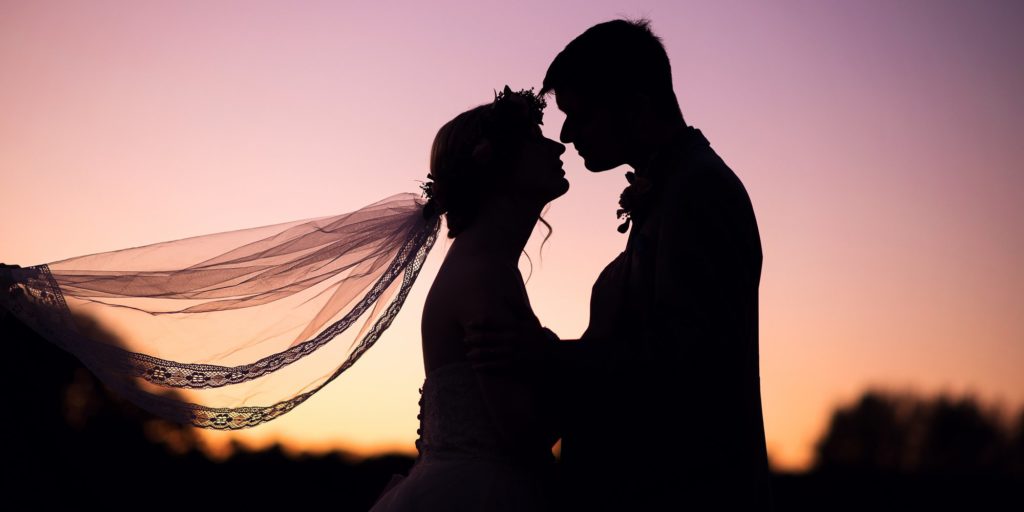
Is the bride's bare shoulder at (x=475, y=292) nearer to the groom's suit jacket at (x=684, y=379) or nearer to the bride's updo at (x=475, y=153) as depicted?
the bride's updo at (x=475, y=153)

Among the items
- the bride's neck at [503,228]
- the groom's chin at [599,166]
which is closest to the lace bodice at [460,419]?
the bride's neck at [503,228]

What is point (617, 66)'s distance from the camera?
4258mm

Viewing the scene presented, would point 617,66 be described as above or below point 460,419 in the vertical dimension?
above

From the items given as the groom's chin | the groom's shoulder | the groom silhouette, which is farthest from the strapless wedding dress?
the groom's shoulder

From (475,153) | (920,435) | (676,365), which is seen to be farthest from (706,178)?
(920,435)

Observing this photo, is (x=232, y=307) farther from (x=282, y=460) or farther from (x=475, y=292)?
(x=282, y=460)

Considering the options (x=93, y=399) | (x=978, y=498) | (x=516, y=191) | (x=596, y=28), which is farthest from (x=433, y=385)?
(x=93, y=399)

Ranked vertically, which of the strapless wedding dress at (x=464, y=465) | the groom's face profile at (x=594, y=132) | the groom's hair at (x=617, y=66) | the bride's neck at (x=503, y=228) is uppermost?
the groom's hair at (x=617, y=66)

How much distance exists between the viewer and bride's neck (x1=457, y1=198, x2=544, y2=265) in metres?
4.38

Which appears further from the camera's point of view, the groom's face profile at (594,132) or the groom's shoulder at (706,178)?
the groom's face profile at (594,132)

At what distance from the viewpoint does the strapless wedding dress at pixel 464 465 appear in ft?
12.8

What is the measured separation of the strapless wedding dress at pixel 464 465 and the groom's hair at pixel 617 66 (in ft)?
4.65

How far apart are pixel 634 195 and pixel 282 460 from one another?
562 inches

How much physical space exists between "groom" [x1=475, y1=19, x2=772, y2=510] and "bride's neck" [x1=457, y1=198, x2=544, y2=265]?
564 millimetres
